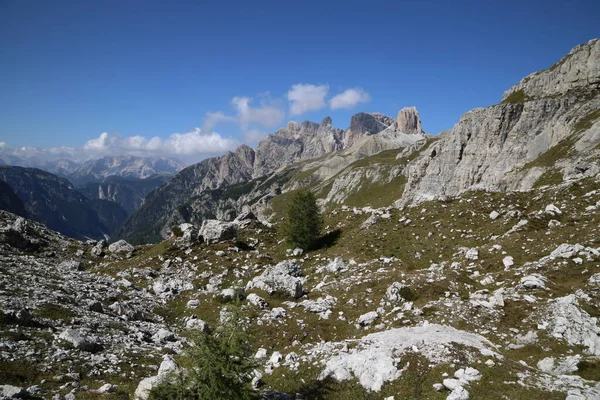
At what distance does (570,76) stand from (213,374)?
141588 mm

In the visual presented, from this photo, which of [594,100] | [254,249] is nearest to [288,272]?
[254,249]

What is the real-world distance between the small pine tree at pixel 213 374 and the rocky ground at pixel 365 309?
1789 mm

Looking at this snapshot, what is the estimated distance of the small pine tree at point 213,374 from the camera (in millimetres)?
11070

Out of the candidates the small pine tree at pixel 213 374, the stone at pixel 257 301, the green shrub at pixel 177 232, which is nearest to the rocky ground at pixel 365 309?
the stone at pixel 257 301

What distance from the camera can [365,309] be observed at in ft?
91.7

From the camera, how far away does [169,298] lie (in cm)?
3528

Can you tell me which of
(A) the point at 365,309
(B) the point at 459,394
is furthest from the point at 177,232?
(B) the point at 459,394

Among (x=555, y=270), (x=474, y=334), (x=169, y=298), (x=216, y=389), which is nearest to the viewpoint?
(x=216, y=389)

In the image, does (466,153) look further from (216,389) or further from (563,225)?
(216,389)

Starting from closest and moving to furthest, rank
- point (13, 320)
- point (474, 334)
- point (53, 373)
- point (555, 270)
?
1. point (53, 373)
2. point (13, 320)
3. point (474, 334)
4. point (555, 270)

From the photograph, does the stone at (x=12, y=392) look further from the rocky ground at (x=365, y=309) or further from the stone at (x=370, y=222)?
the stone at (x=370, y=222)

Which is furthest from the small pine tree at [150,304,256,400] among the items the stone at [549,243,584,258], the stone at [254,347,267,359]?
the stone at [549,243,584,258]

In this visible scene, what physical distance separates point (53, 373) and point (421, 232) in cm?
4423

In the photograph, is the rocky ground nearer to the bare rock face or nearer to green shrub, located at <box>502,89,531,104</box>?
the bare rock face
